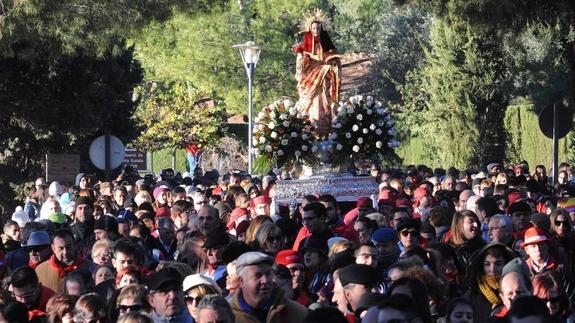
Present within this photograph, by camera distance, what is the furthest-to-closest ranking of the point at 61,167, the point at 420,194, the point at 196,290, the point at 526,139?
the point at 526,139
the point at 61,167
the point at 420,194
the point at 196,290

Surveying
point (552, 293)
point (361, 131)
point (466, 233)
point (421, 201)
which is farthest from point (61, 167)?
point (552, 293)

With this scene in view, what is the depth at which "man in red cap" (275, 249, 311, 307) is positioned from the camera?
10.8m

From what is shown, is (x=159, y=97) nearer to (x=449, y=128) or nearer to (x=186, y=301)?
(x=449, y=128)

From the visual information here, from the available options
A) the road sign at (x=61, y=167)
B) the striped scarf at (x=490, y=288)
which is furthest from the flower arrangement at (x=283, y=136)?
the striped scarf at (x=490, y=288)

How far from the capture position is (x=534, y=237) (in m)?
12.1

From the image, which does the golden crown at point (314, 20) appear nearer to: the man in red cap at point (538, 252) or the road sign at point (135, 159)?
the man in red cap at point (538, 252)

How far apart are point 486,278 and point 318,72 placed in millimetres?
10840

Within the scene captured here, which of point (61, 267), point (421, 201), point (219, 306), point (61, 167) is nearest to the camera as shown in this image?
point (219, 306)

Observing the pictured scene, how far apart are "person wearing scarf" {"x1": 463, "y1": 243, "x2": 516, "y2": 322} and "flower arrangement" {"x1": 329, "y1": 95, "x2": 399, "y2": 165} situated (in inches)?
365

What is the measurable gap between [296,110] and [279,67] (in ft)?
126

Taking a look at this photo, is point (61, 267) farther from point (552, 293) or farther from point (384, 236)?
point (552, 293)

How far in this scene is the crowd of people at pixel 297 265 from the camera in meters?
9.24

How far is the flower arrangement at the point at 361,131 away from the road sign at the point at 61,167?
9.35 m

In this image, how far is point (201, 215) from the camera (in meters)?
14.9
